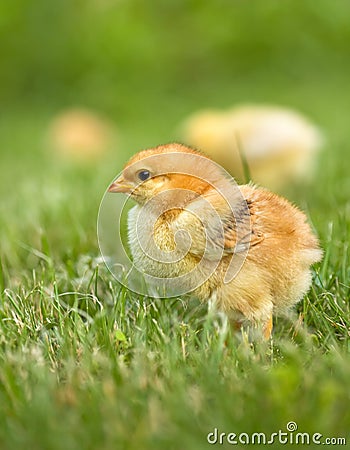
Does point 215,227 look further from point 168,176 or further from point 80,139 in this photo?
point 80,139

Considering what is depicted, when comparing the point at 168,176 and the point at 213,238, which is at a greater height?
the point at 168,176

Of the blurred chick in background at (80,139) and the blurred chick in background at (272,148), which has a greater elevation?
the blurred chick in background at (272,148)

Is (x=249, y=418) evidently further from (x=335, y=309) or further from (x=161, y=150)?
(x=161, y=150)

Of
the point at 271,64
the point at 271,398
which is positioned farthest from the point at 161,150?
the point at 271,64

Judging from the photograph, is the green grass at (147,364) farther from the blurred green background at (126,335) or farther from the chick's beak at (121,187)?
the chick's beak at (121,187)

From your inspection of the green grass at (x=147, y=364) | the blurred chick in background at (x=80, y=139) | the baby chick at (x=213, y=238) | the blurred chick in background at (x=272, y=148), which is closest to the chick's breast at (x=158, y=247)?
the baby chick at (x=213, y=238)

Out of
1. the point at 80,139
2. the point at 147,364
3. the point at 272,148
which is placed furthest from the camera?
the point at 80,139

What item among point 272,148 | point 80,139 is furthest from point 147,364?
point 80,139

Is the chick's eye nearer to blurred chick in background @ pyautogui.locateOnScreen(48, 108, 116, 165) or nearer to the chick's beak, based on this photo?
the chick's beak
